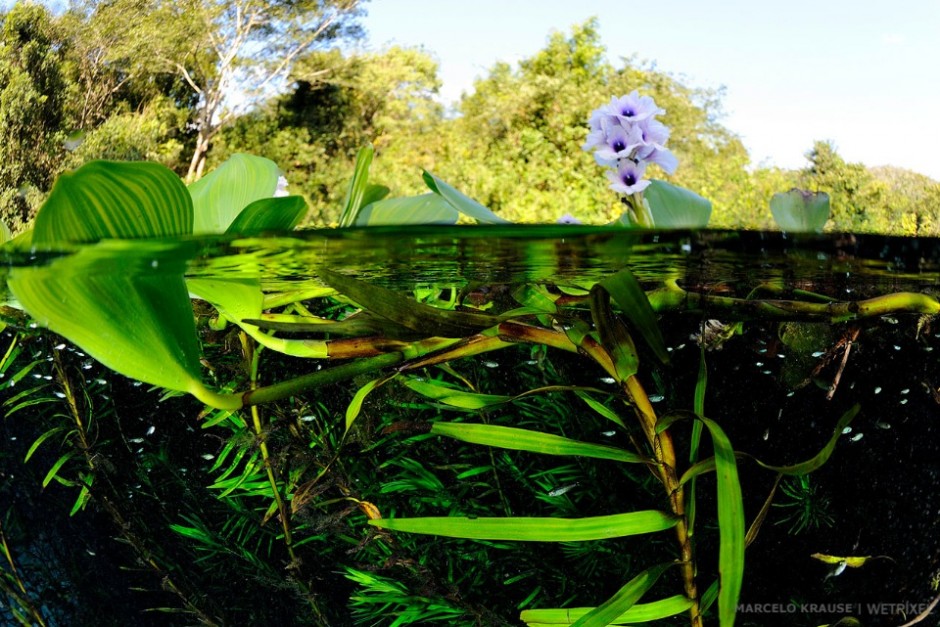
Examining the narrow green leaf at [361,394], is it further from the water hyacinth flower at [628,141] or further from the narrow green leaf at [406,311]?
the water hyacinth flower at [628,141]

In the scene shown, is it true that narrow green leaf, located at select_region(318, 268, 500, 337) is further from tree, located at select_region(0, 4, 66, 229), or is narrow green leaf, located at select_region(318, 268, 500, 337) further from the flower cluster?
tree, located at select_region(0, 4, 66, 229)

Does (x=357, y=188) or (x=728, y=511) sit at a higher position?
(x=357, y=188)

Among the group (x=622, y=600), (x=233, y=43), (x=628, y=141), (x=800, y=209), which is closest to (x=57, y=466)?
(x=622, y=600)

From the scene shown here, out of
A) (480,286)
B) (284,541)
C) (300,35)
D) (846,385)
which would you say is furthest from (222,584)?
(300,35)

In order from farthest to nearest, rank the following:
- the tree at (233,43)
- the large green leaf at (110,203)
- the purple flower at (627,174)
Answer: the tree at (233,43)
the purple flower at (627,174)
the large green leaf at (110,203)

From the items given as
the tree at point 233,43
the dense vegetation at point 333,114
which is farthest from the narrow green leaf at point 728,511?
the tree at point 233,43

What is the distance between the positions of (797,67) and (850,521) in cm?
935

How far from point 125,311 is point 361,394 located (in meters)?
0.09

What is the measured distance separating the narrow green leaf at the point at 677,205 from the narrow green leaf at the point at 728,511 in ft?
0.55

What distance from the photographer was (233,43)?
7270 mm

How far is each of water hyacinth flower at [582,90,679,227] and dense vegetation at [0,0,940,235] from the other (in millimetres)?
4328

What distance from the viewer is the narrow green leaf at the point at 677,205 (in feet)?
1.39

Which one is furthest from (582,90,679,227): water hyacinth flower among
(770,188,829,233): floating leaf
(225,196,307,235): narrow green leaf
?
(225,196,307,235): narrow green leaf

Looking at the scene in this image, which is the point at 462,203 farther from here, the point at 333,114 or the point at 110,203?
the point at 333,114
